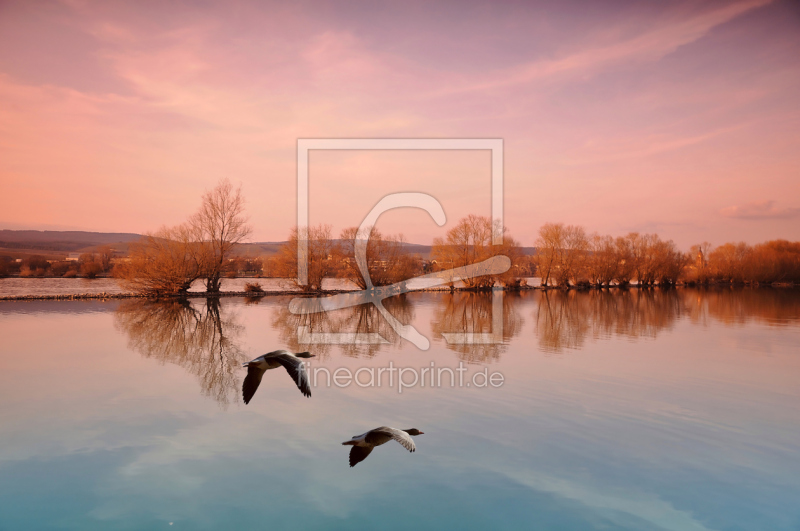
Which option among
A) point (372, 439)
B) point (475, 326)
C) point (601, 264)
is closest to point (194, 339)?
point (475, 326)

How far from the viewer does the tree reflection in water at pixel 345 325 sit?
631 inches

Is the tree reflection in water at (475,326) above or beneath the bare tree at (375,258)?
beneath

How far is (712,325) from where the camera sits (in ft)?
74.6

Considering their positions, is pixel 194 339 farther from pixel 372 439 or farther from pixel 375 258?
pixel 375 258

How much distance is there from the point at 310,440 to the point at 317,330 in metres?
12.6

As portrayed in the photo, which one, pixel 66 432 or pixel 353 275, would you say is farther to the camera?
pixel 353 275

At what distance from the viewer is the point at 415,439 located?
8164mm

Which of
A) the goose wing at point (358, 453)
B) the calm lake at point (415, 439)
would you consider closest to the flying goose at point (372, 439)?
the goose wing at point (358, 453)

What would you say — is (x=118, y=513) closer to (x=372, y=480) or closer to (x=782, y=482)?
(x=372, y=480)

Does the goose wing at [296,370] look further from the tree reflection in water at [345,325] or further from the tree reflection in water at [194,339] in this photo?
the tree reflection in water at [345,325]

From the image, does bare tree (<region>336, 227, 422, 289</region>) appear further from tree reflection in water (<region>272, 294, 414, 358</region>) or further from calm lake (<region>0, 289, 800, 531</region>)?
calm lake (<region>0, 289, 800, 531</region>)

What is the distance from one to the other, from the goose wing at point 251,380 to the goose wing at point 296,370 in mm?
227

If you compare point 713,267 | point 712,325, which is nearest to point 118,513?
point 712,325

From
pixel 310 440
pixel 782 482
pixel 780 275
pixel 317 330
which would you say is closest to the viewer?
pixel 782 482
